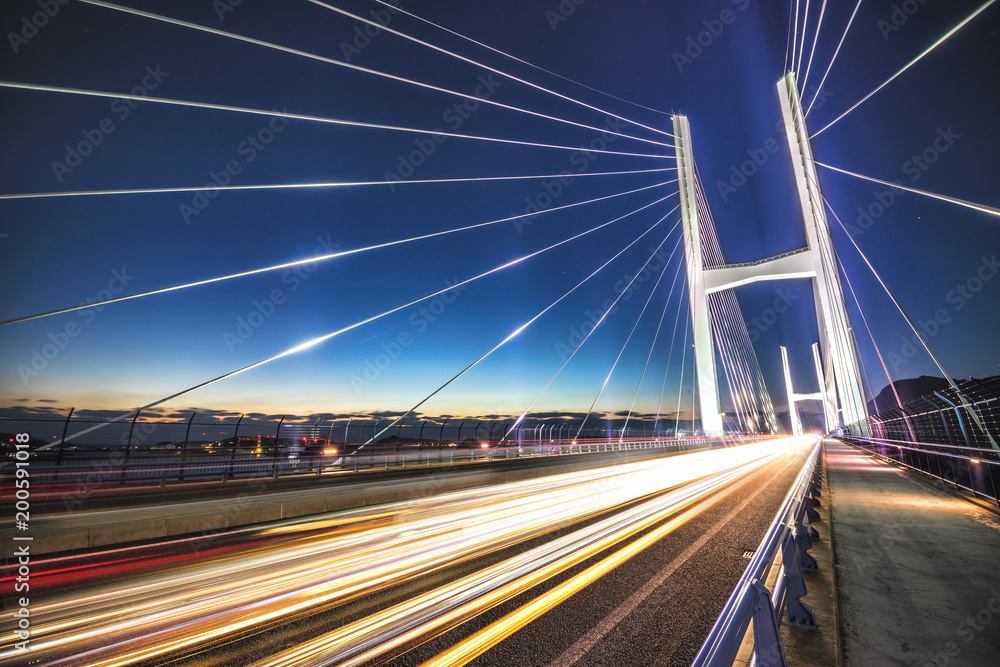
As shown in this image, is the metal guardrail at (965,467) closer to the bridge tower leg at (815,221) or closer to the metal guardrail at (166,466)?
the bridge tower leg at (815,221)

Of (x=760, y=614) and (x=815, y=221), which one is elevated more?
(x=815, y=221)

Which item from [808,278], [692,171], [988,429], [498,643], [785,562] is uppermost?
[692,171]

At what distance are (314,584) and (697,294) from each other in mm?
29577

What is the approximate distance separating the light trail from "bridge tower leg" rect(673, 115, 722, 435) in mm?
23286

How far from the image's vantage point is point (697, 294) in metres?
30.0

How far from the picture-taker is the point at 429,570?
17.0 feet

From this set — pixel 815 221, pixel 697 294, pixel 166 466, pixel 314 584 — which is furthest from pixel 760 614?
pixel 697 294

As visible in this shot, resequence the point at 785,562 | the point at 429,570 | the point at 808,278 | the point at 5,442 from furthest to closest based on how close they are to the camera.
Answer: the point at 808,278 < the point at 5,442 < the point at 429,570 < the point at 785,562

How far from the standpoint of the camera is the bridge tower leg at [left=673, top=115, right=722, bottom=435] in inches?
1172

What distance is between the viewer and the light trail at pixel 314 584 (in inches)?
136

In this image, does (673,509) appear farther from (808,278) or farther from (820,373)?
(820,373)

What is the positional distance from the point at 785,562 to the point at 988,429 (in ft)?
27.4

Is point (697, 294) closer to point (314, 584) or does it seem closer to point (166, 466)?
point (166, 466)

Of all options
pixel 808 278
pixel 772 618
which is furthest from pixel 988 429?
pixel 808 278
